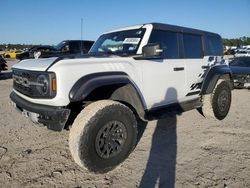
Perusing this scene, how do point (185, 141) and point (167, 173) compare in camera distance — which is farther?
point (185, 141)

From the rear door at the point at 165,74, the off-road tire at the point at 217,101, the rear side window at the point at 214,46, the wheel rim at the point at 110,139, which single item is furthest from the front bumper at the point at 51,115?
the rear side window at the point at 214,46

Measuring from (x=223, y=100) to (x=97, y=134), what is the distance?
Result: 12.8ft

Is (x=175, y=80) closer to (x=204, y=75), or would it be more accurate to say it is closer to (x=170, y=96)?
(x=170, y=96)

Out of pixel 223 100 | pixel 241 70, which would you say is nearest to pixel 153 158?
pixel 223 100

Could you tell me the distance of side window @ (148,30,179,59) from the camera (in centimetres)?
506

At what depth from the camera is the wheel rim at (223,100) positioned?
6.47 m

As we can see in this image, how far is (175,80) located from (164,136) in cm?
107

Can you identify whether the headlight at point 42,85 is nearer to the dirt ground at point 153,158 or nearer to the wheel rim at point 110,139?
the wheel rim at point 110,139

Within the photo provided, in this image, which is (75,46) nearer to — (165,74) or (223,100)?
(223,100)

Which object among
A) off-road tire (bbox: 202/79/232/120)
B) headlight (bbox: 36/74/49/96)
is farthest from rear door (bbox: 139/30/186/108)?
headlight (bbox: 36/74/49/96)

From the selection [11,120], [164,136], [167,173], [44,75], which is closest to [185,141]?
[164,136]

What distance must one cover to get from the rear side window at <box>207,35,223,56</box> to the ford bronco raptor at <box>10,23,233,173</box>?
296 mm

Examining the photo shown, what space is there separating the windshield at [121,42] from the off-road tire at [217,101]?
2146 millimetres

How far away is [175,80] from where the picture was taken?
5.26 metres
